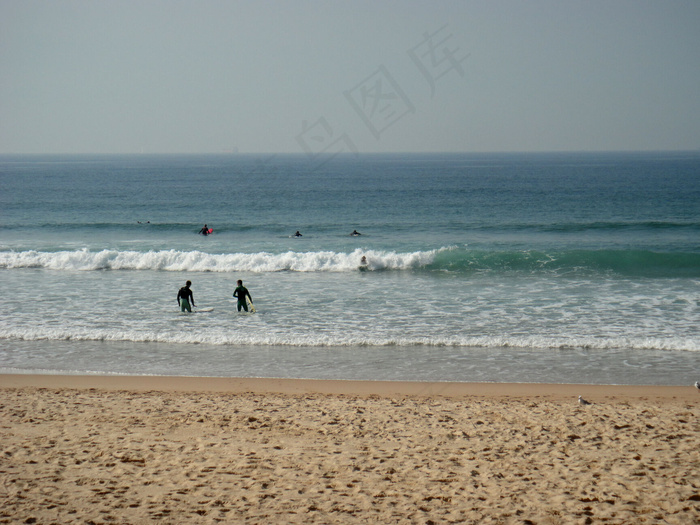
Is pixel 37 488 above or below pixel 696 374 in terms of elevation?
above

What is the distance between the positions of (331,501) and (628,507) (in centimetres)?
308

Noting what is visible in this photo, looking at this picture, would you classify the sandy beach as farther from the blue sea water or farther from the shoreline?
the blue sea water

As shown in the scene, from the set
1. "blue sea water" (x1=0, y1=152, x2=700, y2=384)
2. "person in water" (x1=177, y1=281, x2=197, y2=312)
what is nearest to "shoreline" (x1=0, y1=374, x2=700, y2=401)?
"blue sea water" (x1=0, y1=152, x2=700, y2=384)

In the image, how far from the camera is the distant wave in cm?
2438

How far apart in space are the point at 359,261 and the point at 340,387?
14321 mm

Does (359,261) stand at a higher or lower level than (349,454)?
higher

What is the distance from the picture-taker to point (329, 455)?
7480mm

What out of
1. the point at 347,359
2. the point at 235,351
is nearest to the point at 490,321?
the point at 347,359

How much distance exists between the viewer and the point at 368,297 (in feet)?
62.2

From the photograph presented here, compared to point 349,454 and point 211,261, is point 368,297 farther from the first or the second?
point 349,454

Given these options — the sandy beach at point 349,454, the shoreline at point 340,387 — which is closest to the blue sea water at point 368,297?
the shoreline at point 340,387

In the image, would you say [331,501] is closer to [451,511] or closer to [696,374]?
[451,511]

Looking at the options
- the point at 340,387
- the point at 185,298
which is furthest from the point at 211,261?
the point at 340,387

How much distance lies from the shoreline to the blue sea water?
483mm
